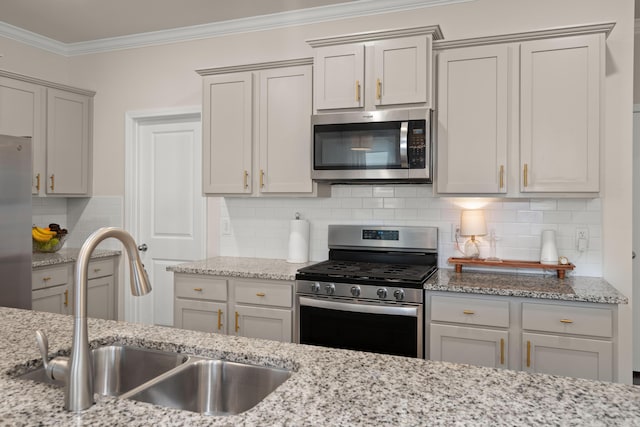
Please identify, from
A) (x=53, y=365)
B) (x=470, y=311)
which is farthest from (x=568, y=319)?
(x=53, y=365)

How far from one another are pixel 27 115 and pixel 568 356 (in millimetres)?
4174

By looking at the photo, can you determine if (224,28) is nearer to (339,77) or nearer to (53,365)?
(339,77)

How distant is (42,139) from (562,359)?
13.4 ft

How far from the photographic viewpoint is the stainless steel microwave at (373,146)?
2.93 meters

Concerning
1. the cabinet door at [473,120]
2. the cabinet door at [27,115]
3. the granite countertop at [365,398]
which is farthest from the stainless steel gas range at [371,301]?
the cabinet door at [27,115]

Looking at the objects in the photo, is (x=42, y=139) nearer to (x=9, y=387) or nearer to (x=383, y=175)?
(x=383, y=175)

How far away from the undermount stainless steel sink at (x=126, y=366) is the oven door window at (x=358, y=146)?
6.25 ft

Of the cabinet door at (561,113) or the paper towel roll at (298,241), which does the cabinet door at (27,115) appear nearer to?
the paper towel roll at (298,241)

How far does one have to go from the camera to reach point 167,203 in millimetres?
4195

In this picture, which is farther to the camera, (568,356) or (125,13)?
(125,13)

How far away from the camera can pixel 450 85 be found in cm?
296

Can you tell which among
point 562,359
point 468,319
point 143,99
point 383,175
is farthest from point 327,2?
point 562,359

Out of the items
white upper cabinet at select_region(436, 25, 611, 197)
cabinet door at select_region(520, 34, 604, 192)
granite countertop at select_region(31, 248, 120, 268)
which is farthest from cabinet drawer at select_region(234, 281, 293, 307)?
cabinet door at select_region(520, 34, 604, 192)

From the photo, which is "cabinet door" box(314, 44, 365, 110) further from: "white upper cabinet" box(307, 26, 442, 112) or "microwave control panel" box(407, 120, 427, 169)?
"microwave control panel" box(407, 120, 427, 169)
